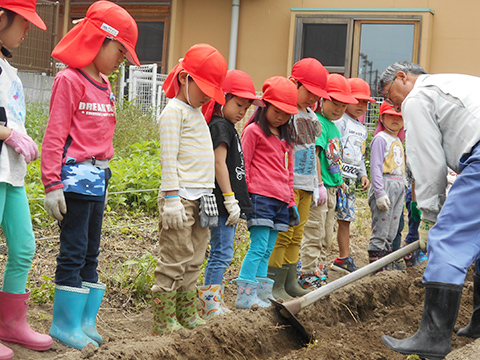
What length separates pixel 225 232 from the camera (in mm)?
3639

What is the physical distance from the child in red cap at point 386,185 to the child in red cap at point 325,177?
62cm

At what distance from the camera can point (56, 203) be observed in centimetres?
288

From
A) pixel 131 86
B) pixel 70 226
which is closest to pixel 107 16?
pixel 70 226

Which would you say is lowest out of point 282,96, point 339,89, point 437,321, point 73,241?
point 437,321

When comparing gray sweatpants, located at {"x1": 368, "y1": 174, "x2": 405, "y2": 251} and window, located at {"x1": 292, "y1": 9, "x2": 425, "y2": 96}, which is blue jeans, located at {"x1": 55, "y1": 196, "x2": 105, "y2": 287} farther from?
window, located at {"x1": 292, "y1": 9, "x2": 425, "y2": 96}

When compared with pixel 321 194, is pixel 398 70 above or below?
above

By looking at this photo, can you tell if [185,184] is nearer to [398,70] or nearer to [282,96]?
[282,96]

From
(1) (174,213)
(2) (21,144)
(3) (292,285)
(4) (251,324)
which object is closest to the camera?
(2) (21,144)

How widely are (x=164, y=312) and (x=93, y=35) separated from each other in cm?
153

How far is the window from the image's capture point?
10844 mm

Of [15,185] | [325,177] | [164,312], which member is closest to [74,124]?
[15,185]

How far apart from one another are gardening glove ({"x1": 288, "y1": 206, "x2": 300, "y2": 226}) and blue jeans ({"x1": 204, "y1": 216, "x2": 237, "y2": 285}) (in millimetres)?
685

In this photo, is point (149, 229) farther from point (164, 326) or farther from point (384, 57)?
point (384, 57)

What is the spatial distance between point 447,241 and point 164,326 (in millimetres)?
1597
